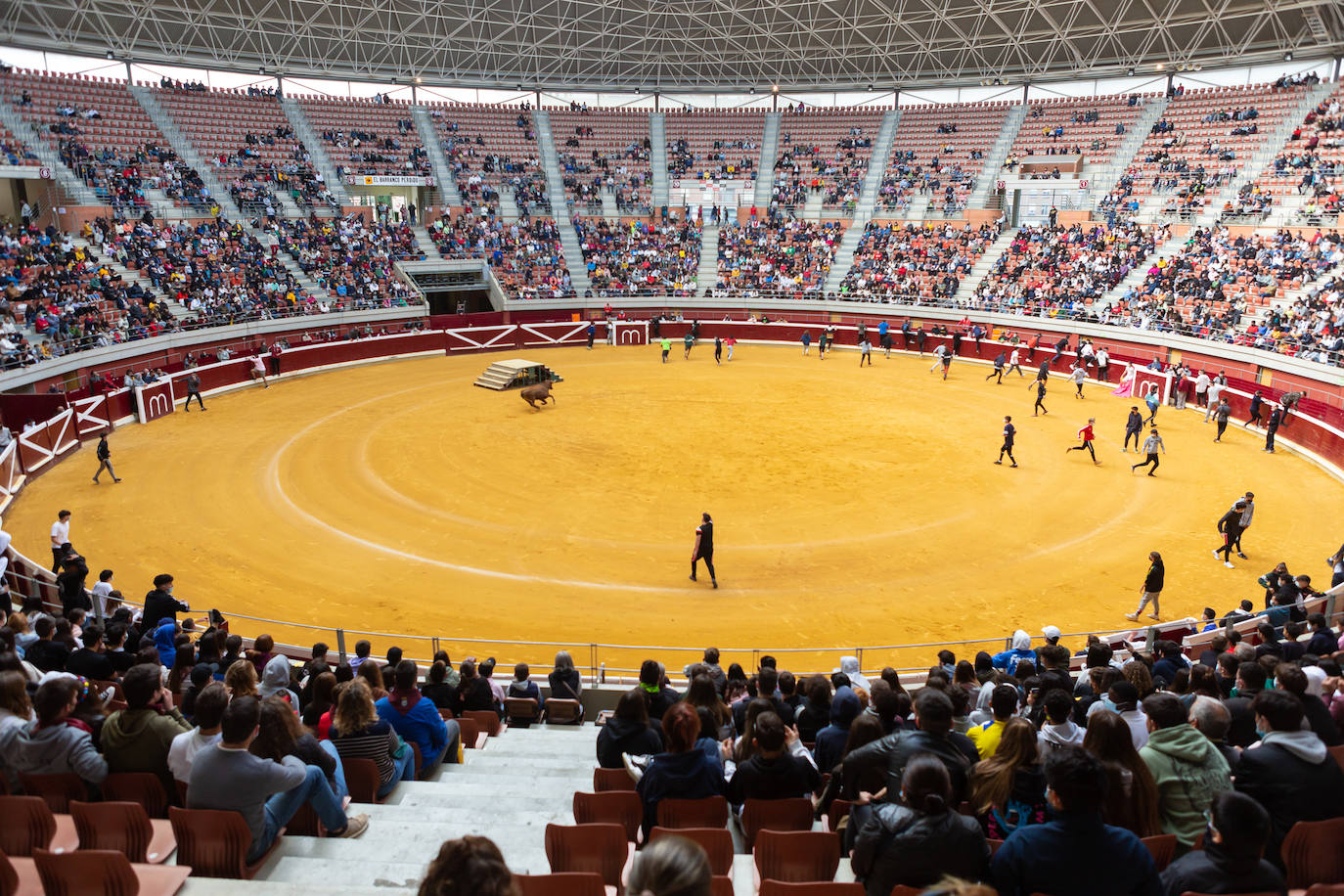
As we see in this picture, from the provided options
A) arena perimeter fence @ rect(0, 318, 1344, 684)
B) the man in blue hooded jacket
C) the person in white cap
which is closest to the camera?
the man in blue hooded jacket

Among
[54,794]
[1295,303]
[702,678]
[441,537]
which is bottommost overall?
[441,537]

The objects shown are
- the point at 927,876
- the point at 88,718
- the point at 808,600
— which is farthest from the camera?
the point at 808,600

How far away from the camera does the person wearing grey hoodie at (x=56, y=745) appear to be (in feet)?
19.9

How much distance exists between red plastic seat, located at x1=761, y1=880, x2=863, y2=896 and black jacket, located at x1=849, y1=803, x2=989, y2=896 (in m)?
0.13

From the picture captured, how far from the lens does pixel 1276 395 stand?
2941 cm

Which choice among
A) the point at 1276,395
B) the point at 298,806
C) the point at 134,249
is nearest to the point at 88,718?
the point at 298,806

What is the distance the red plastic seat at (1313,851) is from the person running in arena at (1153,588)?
995 centimetres

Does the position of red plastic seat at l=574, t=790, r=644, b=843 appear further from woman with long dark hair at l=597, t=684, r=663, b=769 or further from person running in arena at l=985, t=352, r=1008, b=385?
person running in arena at l=985, t=352, r=1008, b=385

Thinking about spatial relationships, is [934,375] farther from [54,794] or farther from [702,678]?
[54,794]

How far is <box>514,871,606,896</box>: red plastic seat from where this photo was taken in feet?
15.4

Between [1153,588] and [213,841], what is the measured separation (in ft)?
47.1

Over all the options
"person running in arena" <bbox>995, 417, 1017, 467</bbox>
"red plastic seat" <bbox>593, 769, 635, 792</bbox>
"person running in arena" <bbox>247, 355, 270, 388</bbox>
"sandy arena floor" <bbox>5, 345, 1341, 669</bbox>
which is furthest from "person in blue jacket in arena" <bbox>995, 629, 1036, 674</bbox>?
"person running in arena" <bbox>247, 355, 270, 388</bbox>

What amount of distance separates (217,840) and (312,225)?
154 feet

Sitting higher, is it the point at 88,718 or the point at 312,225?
the point at 312,225
